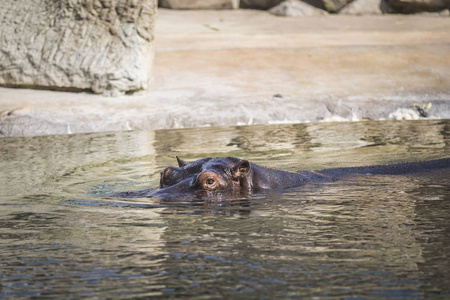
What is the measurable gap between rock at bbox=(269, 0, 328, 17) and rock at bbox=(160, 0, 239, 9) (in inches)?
48.7

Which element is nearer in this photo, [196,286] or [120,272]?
[196,286]

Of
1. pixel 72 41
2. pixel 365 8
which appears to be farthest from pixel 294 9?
pixel 72 41

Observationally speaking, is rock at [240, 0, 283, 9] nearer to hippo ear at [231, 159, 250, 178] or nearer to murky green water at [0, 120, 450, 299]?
murky green water at [0, 120, 450, 299]

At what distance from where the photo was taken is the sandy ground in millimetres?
10062

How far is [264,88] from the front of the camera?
11195 millimetres

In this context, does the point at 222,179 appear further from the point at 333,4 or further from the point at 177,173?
the point at 333,4

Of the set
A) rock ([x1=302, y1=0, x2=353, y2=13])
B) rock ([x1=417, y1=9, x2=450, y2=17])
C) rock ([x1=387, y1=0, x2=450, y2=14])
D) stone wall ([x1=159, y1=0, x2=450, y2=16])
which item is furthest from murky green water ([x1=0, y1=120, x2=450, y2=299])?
rock ([x1=302, y1=0, x2=353, y2=13])

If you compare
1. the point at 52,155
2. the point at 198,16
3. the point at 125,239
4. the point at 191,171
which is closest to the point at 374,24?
the point at 198,16

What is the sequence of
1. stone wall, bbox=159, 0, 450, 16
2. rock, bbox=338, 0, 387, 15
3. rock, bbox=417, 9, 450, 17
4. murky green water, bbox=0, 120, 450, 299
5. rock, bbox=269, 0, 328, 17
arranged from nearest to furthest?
murky green water, bbox=0, 120, 450, 299
rock, bbox=417, 9, 450, 17
stone wall, bbox=159, 0, 450, 16
rock, bbox=338, 0, 387, 15
rock, bbox=269, 0, 328, 17

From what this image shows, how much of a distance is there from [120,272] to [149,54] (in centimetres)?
912

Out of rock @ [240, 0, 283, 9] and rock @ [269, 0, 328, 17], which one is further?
rock @ [240, 0, 283, 9]

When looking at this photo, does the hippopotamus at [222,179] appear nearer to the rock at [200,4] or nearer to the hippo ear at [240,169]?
the hippo ear at [240,169]

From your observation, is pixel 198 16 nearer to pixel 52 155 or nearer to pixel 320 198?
pixel 52 155

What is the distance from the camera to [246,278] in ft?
9.31
